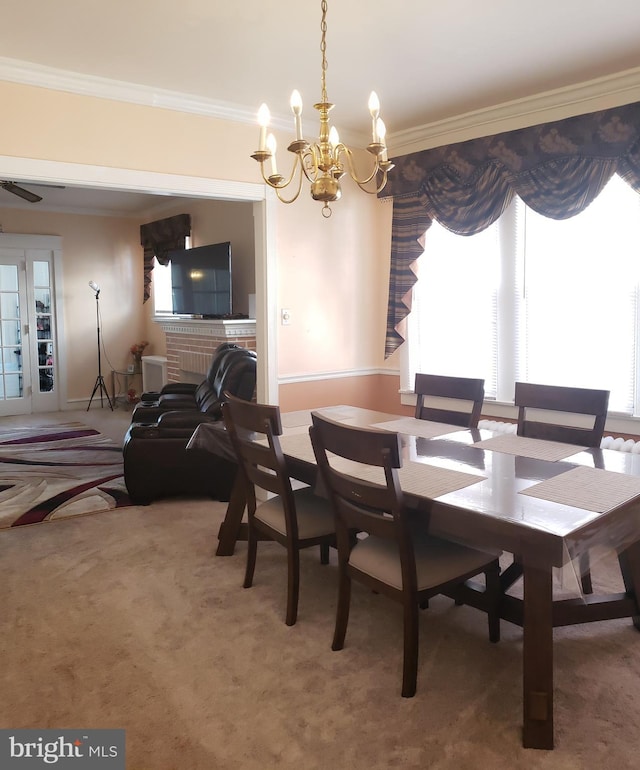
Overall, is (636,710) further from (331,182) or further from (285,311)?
(285,311)

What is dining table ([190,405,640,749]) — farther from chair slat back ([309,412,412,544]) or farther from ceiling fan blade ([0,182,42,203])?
ceiling fan blade ([0,182,42,203])

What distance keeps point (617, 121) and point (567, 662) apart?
2806 millimetres

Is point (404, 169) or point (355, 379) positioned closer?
point (404, 169)

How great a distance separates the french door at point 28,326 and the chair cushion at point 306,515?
19.4ft

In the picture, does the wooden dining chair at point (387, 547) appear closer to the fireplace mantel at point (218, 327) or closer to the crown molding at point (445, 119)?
the crown molding at point (445, 119)

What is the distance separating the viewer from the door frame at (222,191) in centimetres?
338

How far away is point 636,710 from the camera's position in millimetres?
2055

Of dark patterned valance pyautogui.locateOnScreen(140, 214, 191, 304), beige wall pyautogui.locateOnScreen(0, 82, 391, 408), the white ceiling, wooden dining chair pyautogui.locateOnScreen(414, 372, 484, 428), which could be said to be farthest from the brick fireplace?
wooden dining chair pyautogui.locateOnScreen(414, 372, 484, 428)

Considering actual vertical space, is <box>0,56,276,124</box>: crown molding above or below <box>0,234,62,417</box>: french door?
above

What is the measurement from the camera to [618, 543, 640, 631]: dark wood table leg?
8.11 feet

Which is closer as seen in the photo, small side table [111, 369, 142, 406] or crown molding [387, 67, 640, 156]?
crown molding [387, 67, 640, 156]

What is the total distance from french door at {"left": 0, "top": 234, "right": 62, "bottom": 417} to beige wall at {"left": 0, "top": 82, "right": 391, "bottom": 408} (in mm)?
4621

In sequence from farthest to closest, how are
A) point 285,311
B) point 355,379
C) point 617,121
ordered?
1. point 355,379
2. point 285,311
3. point 617,121

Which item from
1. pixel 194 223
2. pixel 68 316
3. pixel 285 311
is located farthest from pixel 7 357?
pixel 285 311
